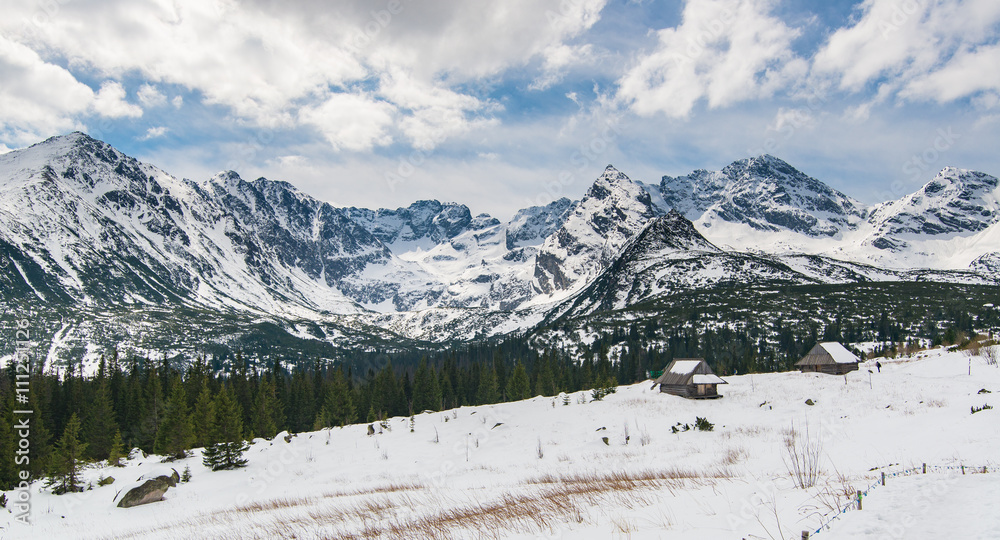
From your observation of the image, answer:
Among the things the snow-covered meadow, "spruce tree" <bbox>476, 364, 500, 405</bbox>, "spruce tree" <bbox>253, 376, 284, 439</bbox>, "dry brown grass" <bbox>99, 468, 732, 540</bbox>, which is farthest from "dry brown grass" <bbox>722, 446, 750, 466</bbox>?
"spruce tree" <bbox>476, 364, 500, 405</bbox>

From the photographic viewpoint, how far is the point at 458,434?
42.3m

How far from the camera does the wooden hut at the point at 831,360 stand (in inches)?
2442

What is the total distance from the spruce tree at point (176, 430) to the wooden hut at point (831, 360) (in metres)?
66.5

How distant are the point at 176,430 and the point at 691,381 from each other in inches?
1984

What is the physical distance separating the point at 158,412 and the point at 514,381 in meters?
59.4

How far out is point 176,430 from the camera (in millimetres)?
53062

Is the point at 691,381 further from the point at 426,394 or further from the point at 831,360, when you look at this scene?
the point at 426,394

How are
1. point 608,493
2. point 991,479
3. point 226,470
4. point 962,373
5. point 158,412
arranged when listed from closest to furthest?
point 991,479 < point 608,493 < point 226,470 < point 962,373 < point 158,412

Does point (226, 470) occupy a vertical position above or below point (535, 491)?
below

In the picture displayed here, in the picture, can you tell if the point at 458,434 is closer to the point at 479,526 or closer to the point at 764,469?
the point at 764,469

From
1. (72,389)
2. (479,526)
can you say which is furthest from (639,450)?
(72,389)

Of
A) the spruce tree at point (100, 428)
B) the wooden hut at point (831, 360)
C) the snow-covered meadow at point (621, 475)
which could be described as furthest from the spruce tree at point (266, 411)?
the wooden hut at point (831, 360)

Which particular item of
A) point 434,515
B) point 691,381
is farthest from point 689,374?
point 434,515

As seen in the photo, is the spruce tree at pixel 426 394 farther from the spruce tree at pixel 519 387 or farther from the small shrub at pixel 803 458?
the small shrub at pixel 803 458
